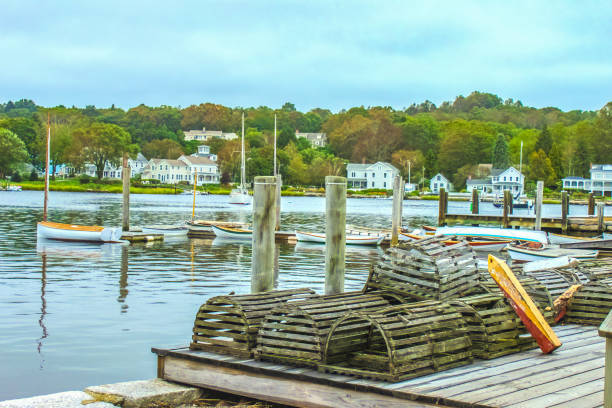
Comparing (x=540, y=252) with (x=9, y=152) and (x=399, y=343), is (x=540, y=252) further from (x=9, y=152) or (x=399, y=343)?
(x=9, y=152)

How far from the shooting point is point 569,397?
7.26 meters

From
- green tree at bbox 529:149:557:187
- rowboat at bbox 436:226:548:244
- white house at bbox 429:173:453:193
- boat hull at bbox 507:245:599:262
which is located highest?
green tree at bbox 529:149:557:187

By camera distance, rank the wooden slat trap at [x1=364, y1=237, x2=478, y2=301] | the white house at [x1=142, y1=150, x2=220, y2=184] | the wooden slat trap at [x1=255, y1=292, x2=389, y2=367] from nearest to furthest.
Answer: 1. the wooden slat trap at [x1=255, y1=292, x2=389, y2=367]
2. the wooden slat trap at [x1=364, y1=237, x2=478, y2=301]
3. the white house at [x1=142, y1=150, x2=220, y2=184]

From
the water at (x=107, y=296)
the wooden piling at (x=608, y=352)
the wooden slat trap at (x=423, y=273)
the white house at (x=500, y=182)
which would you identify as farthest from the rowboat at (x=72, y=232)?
the white house at (x=500, y=182)

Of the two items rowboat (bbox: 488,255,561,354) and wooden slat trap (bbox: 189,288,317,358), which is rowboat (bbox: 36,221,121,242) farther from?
rowboat (bbox: 488,255,561,354)

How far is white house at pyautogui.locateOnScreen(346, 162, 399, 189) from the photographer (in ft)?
573

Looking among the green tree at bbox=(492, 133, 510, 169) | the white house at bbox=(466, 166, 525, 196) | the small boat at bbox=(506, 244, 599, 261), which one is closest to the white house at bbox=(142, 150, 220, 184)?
the white house at bbox=(466, 166, 525, 196)

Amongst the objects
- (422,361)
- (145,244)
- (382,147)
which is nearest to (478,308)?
(422,361)

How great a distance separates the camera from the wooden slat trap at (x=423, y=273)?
10.1 m

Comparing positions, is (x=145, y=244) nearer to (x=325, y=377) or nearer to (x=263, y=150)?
(x=325, y=377)

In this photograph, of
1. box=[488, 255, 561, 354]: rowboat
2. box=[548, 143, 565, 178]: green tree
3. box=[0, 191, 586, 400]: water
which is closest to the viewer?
box=[488, 255, 561, 354]: rowboat

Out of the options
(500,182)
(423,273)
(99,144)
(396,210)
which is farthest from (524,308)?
(500,182)

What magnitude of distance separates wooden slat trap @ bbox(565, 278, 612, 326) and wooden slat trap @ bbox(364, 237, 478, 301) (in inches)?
75.2

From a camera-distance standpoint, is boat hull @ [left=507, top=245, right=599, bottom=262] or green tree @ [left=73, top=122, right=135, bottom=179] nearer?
boat hull @ [left=507, top=245, right=599, bottom=262]
